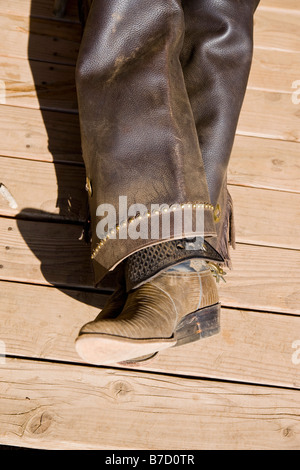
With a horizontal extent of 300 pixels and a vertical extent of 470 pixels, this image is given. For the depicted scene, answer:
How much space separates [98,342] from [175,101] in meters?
0.52

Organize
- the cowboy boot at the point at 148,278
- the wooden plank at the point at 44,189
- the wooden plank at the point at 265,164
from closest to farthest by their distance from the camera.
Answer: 1. the cowboy boot at the point at 148,278
2. the wooden plank at the point at 44,189
3. the wooden plank at the point at 265,164

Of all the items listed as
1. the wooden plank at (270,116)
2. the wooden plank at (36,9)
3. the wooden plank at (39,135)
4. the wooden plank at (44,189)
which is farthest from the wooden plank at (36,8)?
the wooden plank at (270,116)

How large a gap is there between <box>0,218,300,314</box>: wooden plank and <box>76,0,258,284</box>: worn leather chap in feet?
0.84

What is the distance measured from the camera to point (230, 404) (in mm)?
1114

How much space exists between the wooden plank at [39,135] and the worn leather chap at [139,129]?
1.30ft

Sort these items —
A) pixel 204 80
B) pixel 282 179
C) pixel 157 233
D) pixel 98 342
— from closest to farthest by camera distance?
pixel 98 342, pixel 157 233, pixel 204 80, pixel 282 179

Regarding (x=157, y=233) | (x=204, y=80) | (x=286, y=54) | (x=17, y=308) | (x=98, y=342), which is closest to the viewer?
(x=98, y=342)

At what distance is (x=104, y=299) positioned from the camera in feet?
3.85

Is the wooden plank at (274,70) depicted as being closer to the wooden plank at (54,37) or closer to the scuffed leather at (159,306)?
the wooden plank at (54,37)


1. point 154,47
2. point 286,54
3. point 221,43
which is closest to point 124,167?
point 154,47

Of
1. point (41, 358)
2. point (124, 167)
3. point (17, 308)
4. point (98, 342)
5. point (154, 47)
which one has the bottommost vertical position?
point (41, 358)

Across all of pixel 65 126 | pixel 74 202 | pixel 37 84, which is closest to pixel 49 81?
pixel 37 84

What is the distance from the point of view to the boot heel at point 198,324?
0.95 meters

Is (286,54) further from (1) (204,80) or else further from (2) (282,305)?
(2) (282,305)
